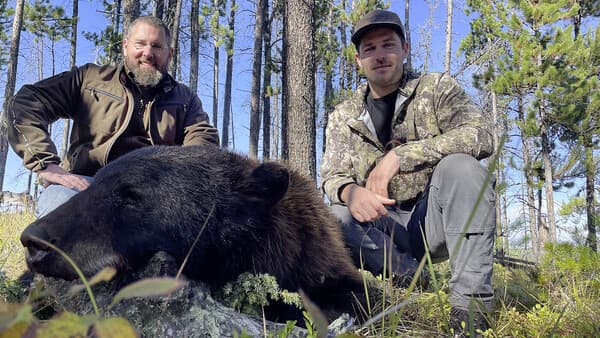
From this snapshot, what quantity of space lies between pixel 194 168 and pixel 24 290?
1109 millimetres

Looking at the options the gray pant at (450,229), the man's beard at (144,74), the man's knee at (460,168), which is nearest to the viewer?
the gray pant at (450,229)

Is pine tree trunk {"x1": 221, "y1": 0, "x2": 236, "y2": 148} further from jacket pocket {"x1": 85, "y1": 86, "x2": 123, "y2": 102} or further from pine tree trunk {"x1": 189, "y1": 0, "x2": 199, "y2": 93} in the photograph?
jacket pocket {"x1": 85, "y1": 86, "x2": 123, "y2": 102}

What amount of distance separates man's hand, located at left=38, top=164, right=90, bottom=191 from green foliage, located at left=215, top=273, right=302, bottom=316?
5.99ft

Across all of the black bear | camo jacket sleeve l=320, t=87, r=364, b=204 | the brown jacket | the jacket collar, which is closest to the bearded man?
the brown jacket

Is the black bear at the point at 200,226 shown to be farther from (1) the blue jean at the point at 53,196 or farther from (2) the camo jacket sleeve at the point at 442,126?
(1) the blue jean at the point at 53,196

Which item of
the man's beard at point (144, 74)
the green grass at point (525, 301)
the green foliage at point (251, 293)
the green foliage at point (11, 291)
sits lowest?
the green grass at point (525, 301)

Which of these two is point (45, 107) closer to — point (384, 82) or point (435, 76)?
point (384, 82)

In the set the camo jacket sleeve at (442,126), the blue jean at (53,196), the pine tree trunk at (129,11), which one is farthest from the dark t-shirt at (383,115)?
the pine tree trunk at (129,11)

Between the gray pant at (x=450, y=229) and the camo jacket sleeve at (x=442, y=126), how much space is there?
132mm

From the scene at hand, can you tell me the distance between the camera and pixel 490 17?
16.7 metres

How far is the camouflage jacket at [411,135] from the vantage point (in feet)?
10.1

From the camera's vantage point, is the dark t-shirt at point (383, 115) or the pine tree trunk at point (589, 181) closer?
the dark t-shirt at point (383, 115)

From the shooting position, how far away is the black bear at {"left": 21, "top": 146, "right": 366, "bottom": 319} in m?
1.88

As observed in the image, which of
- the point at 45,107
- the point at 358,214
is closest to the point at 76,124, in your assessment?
the point at 45,107
